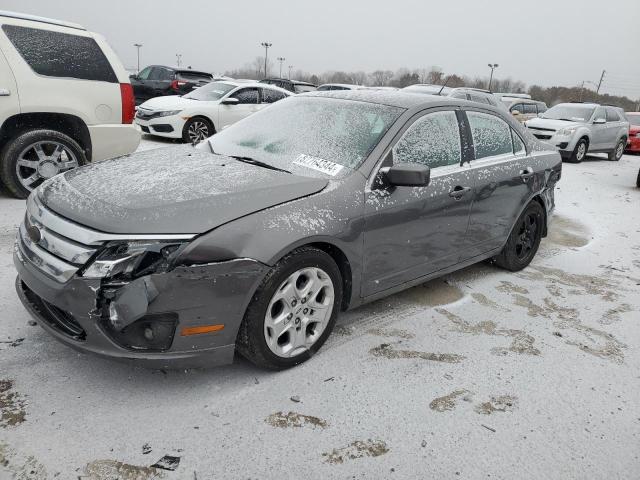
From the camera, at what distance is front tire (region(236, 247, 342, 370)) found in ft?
8.57

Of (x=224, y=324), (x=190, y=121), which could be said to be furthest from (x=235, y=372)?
(x=190, y=121)

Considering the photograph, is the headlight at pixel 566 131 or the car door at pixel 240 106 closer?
the car door at pixel 240 106

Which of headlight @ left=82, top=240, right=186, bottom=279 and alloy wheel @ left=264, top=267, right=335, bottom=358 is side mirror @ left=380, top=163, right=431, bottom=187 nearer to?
alloy wheel @ left=264, top=267, right=335, bottom=358

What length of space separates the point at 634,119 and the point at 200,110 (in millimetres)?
15894

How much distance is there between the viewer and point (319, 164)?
10.5ft

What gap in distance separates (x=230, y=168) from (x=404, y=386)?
1637 mm

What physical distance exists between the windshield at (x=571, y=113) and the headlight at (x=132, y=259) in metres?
14.2

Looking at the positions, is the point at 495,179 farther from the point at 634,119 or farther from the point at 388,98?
the point at 634,119

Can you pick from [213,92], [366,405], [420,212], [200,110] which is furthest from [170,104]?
[366,405]

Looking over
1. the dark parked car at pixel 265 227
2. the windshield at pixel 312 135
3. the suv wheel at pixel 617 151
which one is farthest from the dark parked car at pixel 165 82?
the dark parked car at pixel 265 227

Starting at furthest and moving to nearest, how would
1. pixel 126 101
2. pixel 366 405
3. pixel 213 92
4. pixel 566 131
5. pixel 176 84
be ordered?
pixel 176 84
pixel 566 131
pixel 213 92
pixel 126 101
pixel 366 405

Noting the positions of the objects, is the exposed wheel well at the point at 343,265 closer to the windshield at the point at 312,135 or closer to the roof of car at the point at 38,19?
the windshield at the point at 312,135

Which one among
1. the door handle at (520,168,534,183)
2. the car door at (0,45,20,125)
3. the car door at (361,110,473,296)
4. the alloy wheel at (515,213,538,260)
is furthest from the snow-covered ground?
the car door at (0,45,20,125)

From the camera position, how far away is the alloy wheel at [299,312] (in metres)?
2.72
